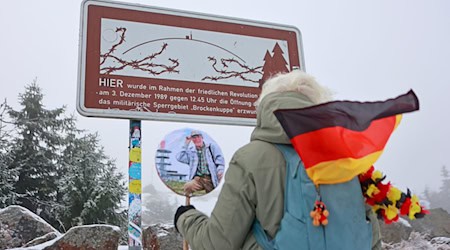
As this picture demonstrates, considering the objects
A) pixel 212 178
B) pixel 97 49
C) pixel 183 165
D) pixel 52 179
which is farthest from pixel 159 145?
pixel 52 179

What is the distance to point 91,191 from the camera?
16141mm

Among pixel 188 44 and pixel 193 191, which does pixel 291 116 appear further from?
pixel 188 44

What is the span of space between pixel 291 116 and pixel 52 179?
1799 cm

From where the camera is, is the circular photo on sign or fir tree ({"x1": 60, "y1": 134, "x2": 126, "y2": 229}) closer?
the circular photo on sign

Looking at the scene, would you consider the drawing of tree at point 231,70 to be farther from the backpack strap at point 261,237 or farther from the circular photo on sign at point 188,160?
the backpack strap at point 261,237

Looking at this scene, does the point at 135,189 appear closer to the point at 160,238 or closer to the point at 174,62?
the point at 174,62

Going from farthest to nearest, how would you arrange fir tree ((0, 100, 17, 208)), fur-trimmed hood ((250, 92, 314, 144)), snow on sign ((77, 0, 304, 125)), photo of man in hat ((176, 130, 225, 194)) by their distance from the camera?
fir tree ((0, 100, 17, 208)) < snow on sign ((77, 0, 304, 125)) < photo of man in hat ((176, 130, 225, 194)) < fur-trimmed hood ((250, 92, 314, 144))

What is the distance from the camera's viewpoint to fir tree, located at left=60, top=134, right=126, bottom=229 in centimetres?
1557

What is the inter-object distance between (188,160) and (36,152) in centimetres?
1682

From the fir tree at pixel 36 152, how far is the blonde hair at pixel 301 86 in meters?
16.2

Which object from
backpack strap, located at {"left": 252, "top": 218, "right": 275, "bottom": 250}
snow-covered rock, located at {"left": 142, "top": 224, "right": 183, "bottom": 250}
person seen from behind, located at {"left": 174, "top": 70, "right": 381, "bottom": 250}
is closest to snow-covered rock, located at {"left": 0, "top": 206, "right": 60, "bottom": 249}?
snow-covered rock, located at {"left": 142, "top": 224, "right": 183, "bottom": 250}

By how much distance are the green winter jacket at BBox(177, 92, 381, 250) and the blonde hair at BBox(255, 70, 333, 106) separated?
14 cm

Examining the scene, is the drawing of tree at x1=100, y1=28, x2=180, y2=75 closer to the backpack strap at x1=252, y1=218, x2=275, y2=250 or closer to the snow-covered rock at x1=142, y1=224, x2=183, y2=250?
the snow-covered rock at x1=142, y1=224, x2=183, y2=250

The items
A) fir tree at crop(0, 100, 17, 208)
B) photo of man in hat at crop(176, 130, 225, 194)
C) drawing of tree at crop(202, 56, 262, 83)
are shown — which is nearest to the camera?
photo of man in hat at crop(176, 130, 225, 194)
